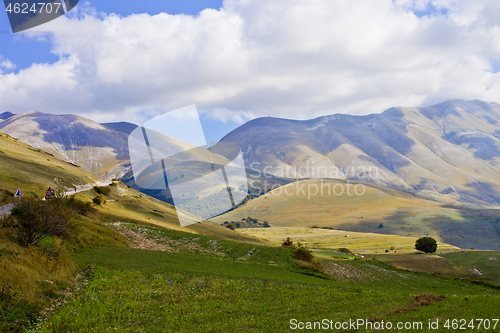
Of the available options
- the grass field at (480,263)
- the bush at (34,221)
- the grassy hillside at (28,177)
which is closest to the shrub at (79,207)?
the grassy hillside at (28,177)

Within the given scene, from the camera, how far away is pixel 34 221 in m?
21.1

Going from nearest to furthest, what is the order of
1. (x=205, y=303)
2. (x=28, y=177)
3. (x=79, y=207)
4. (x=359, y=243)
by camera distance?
(x=205, y=303)
(x=79, y=207)
(x=28, y=177)
(x=359, y=243)

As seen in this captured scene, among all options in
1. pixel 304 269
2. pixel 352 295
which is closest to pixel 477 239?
pixel 304 269

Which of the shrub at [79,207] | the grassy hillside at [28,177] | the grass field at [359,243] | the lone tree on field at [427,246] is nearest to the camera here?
the shrub at [79,207]

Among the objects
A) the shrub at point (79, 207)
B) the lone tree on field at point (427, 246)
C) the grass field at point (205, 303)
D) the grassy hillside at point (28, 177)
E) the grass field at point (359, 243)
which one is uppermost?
the grassy hillside at point (28, 177)

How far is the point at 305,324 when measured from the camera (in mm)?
14375

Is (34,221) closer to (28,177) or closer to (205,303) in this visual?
(205,303)

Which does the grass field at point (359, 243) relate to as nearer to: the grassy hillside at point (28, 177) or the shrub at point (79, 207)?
the shrub at point (79, 207)

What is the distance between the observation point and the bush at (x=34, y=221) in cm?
2064

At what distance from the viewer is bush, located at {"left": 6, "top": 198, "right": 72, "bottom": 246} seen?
2064cm

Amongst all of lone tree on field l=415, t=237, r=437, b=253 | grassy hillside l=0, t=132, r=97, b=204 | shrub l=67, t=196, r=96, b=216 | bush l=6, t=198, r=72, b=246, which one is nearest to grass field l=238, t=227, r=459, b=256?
lone tree on field l=415, t=237, r=437, b=253

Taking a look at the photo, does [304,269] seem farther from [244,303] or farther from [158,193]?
[158,193]

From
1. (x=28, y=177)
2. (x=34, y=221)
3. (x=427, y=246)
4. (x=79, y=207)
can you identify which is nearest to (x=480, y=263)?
(x=427, y=246)

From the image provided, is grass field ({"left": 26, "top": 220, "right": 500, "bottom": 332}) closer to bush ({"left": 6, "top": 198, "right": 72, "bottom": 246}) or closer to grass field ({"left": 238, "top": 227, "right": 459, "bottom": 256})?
bush ({"left": 6, "top": 198, "right": 72, "bottom": 246})
